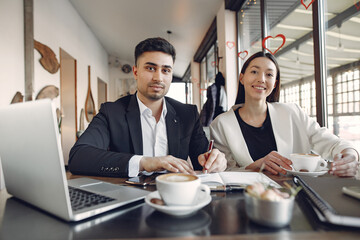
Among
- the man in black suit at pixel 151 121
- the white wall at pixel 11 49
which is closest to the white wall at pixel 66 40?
the white wall at pixel 11 49

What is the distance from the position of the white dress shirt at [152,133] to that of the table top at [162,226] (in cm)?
89

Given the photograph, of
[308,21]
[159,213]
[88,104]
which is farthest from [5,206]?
[88,104]

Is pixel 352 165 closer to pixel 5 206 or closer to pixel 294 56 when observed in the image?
pixel 5 206

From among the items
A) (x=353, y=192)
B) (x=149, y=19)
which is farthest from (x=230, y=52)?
(x=353, y=192)

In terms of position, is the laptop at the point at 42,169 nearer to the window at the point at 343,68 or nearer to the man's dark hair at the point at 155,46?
the man's dark hair at the point at 155,46

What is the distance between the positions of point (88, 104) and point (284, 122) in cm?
536

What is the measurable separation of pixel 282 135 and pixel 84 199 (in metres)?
1.31

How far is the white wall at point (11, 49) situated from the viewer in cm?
243

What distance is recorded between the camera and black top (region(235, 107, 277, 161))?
5.26ft

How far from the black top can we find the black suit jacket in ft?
1.00

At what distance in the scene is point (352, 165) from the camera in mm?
1000

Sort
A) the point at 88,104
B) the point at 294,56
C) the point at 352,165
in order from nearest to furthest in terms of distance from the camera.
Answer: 1. the point at 352,165
2. the point at 294,56
3. the point at 88,104

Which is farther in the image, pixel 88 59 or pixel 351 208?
pixel 88 59

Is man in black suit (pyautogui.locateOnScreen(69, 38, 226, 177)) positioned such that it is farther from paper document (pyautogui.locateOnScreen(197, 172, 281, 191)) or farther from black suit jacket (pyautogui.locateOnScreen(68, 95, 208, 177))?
paper document (pyautogui.locateOnScreen(197, 172, 281, 191))
